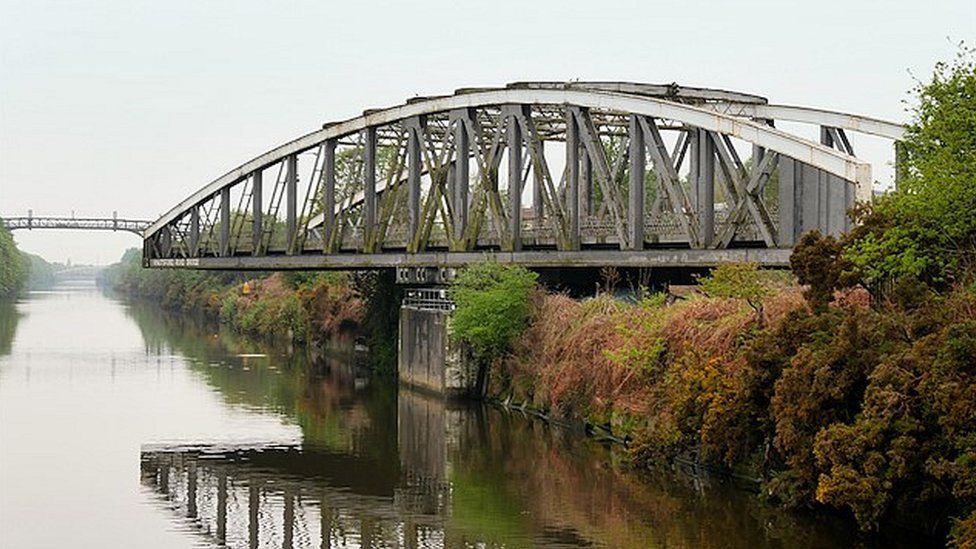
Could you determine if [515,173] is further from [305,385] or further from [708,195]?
[305,385]

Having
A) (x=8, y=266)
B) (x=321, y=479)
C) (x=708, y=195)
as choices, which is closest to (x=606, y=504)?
(x=321, y=479)

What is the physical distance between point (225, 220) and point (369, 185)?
1178cm

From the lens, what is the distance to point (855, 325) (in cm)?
2747

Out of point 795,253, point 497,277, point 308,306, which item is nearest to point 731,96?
point 497,277

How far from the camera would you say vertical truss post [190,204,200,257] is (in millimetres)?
74688

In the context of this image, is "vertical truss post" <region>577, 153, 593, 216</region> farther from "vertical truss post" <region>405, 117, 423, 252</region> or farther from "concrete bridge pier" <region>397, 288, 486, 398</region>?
"vertical truss post" <region>405, 117, 423, 252</region>

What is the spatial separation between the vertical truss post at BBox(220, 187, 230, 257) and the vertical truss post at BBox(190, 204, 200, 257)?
2.73 m

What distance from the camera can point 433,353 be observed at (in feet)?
176

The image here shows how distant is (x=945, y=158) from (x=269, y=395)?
1256 inches

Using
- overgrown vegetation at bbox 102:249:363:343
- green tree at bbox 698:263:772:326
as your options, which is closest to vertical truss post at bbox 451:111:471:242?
green tree at bbox 698:263:772:326

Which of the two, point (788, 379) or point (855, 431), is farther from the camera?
point (788, 379)

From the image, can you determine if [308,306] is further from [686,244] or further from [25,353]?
[686,244]

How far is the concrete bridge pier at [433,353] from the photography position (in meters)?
51.6

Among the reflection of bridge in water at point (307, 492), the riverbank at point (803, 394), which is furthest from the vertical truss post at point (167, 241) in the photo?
the riverbank at point (803, 394)
